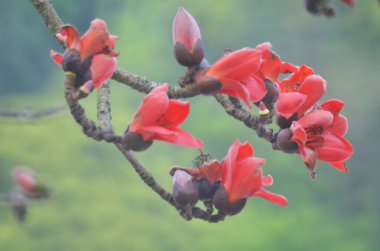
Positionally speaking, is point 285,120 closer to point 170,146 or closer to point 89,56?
point 89,56

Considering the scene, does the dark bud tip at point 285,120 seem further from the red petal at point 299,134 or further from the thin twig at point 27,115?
the thin twig at point 27,115

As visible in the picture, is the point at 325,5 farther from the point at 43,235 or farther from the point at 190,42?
the point at 43,235

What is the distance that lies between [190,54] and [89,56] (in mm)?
87

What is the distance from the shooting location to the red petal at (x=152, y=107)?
2.00ft

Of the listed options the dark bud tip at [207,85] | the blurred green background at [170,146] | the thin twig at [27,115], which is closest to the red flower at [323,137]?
the dark bud tip at [207,85]

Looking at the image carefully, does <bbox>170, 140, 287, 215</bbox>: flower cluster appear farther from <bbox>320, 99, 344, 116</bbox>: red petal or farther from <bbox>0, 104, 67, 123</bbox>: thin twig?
<bbox>0, 104, 67, 123</bbox>: thin twig

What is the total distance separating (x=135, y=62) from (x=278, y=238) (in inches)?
80.1

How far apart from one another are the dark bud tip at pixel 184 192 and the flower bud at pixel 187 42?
0.35 feet

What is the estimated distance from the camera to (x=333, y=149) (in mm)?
708

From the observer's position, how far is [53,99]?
6.79 m

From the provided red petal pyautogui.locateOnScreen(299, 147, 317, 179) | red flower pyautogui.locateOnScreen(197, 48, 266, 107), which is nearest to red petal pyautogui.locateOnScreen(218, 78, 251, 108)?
red flower pyautogui.locateOnScreen(197, 48, 266, 107)

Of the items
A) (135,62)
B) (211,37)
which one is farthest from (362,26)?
(135,62)

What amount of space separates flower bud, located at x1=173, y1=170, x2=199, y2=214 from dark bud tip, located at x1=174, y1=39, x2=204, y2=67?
0.11 meters

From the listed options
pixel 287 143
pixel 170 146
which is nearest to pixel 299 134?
pixel 287 143
